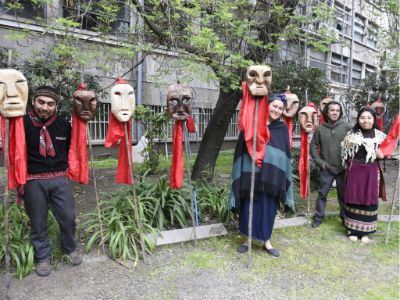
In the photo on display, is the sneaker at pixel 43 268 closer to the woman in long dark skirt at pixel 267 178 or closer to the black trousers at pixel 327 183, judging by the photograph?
the woman in long dark skirt at pixel 267 178

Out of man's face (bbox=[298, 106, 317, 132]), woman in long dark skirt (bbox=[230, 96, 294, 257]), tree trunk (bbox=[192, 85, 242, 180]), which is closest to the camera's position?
woman in long dark skirt (bbox=[230, 96, 294, 257])

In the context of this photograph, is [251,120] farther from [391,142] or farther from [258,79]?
[391,142]

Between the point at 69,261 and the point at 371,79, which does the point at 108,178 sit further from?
the point at 371,79

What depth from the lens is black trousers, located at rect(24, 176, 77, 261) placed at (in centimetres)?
327

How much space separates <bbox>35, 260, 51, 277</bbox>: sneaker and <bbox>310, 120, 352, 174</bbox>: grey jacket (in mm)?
3609

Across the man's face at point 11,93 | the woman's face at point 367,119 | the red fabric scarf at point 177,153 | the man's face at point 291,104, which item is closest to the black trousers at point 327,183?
the woman's face at point 367,119

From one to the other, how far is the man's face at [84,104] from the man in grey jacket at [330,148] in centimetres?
314

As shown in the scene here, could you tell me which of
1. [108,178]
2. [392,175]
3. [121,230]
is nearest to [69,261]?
[121,230]

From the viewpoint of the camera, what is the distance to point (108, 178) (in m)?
7.20

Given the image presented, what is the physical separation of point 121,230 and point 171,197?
958 millimetres

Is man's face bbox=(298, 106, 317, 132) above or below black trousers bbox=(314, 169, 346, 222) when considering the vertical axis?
above

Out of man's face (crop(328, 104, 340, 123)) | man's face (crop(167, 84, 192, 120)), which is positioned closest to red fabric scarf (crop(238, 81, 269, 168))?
man's face (crop(167, 84, 192, 120))

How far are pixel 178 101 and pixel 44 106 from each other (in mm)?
1304

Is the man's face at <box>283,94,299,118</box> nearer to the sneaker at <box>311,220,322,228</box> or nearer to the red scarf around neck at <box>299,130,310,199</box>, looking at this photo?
the red scarf around neck at <box>299,130,310,199</box>
